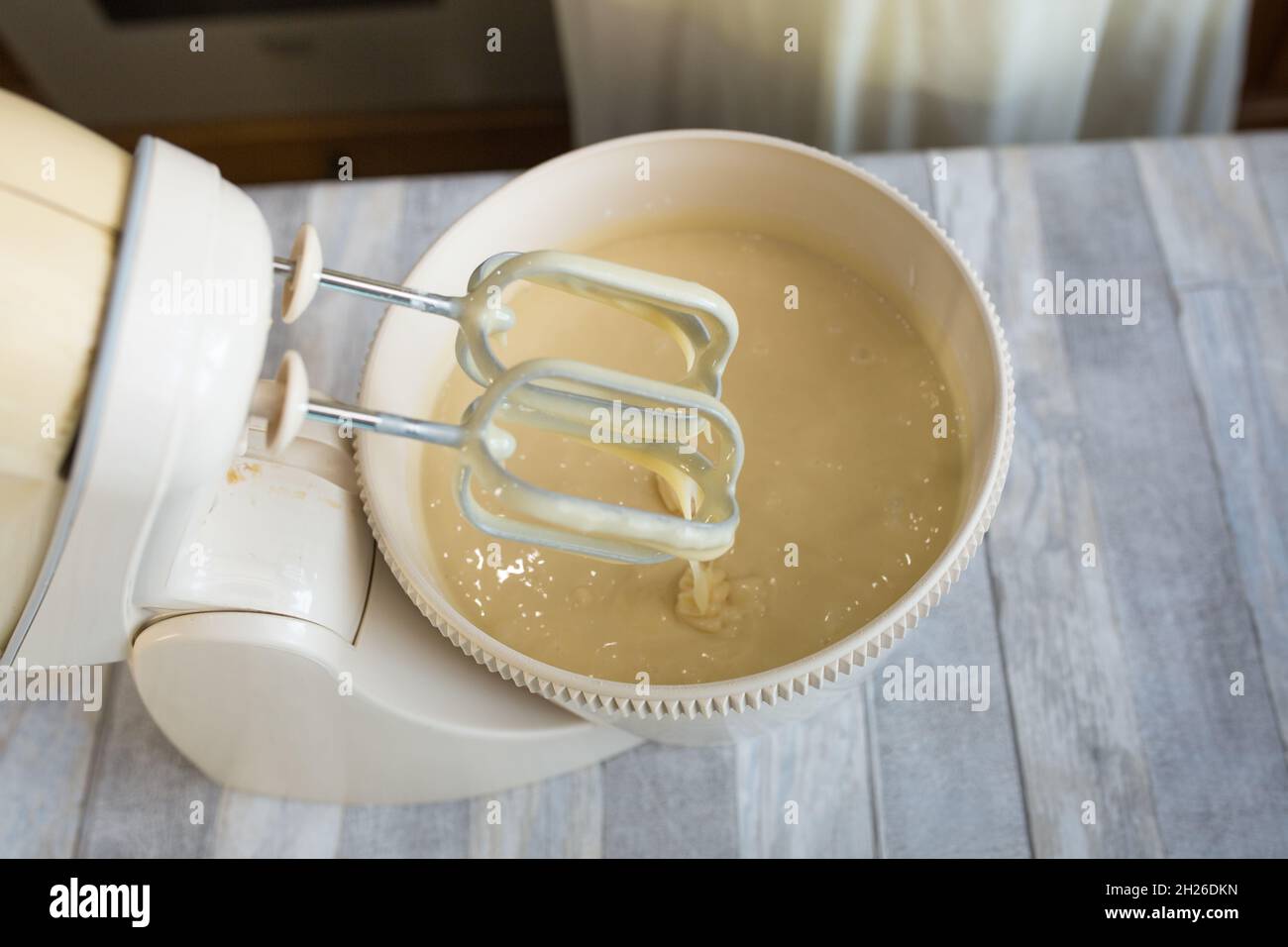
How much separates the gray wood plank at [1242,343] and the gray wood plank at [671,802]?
1.14ft

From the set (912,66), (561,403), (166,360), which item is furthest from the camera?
(912,66)

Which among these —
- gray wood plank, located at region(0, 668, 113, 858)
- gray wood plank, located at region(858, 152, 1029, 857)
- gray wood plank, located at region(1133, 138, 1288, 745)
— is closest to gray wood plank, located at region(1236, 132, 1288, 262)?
gray wood plank, located at region(1133, 138, 1288, 745)

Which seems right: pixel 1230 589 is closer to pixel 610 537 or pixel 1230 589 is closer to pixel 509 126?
pixel 610 537

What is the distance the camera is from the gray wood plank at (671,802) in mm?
732

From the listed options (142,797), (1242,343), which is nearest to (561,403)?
(142,797)

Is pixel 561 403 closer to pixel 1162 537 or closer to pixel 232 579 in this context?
pixel 232 579

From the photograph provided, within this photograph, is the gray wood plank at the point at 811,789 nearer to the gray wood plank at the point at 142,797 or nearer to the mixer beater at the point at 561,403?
the mixer beater at the point at 561,403

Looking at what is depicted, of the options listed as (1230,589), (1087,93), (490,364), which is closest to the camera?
(490,364)

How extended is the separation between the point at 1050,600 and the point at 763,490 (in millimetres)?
243

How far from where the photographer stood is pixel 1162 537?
31.4 inches

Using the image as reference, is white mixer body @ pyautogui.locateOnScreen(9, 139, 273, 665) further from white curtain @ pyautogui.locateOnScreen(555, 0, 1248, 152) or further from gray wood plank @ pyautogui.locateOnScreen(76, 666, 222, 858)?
white curtain @ pyautogui.locateOnScreen(555, 0, 1248, 152)

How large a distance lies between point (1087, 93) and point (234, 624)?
97 cm

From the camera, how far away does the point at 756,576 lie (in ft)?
2.12

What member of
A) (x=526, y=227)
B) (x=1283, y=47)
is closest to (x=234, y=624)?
(x=526, y=227)
